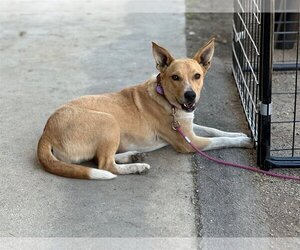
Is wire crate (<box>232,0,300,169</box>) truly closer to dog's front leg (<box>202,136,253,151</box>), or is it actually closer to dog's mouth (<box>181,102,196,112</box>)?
dog's front leg (<box>202,136,253,151</box>)

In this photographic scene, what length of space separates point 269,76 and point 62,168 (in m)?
1.35

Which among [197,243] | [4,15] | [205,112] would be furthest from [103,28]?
[197,243]

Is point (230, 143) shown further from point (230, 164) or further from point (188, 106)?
point (188, 106)

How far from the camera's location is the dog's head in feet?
13.6

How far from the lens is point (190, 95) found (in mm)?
4125

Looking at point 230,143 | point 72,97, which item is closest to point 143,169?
point 230,143

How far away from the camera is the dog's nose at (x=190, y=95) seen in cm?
412

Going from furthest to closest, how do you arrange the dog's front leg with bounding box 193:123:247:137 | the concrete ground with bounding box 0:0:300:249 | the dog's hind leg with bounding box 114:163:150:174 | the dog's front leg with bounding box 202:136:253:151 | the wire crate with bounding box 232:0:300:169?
the dog's front leg with bounding box 193:123:247:137, the dog's front leg with bounding box 202:136:253:151, the dog's hind leg with bounding box 114:163:150:174, the wire crate with bounding box 232:0:300:169, the concrete ground with bounding box 0:0:300:249

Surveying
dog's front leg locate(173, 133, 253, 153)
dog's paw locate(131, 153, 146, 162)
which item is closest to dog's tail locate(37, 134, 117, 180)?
dog's paw locate(131, 153, 146, 162)

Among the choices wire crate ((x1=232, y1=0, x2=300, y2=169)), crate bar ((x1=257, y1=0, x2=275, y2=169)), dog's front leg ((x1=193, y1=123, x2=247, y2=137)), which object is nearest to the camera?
crate bar ((x1=257, y1=0, x2=275, y2=169))

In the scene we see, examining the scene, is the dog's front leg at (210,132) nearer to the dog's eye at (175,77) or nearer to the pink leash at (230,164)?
the pink leash at (230,164)

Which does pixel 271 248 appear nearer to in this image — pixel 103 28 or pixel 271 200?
pixel 271 200

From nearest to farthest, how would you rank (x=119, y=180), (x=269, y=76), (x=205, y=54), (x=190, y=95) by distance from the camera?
1. (x=269, y=76)
2. (x=119, y=180)
3. (x=190, y=95)
4. (x=205, y=54)

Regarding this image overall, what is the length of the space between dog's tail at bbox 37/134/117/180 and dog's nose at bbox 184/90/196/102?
0.68 meters
